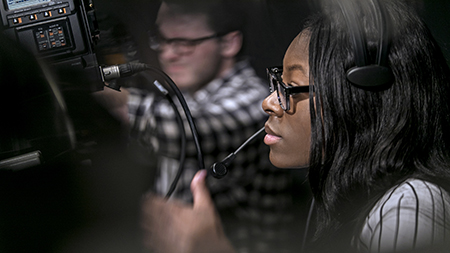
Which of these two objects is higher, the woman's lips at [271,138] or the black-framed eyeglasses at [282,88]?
the black-framed eyeglasses at [282,88]

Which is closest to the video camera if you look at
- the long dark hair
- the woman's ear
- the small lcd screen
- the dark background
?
the small lcd screen

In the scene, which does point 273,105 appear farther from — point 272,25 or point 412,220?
point 412,220

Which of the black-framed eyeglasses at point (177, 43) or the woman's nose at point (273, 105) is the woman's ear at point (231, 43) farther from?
the woman's nose at point (273, 105)

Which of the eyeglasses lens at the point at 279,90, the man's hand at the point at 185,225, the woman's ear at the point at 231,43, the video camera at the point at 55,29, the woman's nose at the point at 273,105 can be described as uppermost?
the video camera at the point at 55,29

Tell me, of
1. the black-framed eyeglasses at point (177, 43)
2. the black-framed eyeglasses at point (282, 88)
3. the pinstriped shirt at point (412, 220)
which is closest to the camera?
the pinstriped shirt at point (412, 220)

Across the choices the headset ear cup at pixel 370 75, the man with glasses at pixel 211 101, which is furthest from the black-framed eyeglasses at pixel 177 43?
the headset ear cup at pixel 370 75

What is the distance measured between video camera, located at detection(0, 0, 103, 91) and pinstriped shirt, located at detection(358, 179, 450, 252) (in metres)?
0.60

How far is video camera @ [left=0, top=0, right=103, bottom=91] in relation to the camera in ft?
1.87

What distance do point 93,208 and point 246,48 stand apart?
0.52 meters

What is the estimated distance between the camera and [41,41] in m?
0.59

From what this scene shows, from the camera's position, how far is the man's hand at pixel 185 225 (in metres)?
0.72

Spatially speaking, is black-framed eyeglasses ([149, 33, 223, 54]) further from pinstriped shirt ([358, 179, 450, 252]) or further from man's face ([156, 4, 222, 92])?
pinstriped shirt ([358, 179, 450, 252])

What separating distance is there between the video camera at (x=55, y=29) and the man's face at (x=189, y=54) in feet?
0.54

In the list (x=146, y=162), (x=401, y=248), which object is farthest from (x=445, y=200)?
(x=146, y=162)
